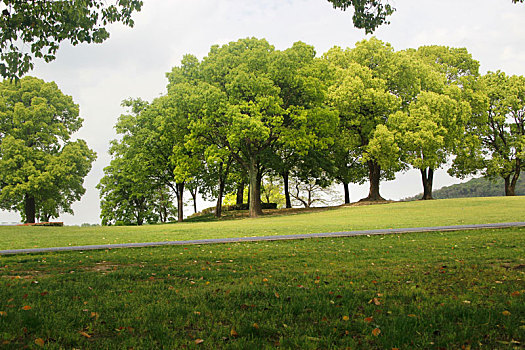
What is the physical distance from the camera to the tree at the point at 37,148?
32.9 m

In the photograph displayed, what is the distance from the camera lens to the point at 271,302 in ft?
18.1

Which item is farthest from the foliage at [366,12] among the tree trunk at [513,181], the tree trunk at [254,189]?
the tree trunk at [513,181]

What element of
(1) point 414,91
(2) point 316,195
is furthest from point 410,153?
(2) point 316,195

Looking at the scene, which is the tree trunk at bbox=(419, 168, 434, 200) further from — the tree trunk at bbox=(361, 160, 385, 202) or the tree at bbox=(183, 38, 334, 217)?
the tree at bbox=(183, 38, 334, 217)

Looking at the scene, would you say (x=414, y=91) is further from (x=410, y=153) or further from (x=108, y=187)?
(x=108, y=187)

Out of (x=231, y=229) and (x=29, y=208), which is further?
(x=29, y=208)

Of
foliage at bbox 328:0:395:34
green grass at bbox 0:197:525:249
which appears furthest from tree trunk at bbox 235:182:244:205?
foliage at bbox 328:0:395:34

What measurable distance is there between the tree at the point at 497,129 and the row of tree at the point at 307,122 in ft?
0.43

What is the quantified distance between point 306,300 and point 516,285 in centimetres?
364

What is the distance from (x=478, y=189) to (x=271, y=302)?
77.1 metres

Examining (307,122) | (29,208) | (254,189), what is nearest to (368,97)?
(307,122)

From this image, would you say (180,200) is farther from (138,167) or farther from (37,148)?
(37,148)

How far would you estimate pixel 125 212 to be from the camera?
4212cm

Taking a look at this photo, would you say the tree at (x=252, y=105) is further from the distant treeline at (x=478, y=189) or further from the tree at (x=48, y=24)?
the distant treeline at (x=478, y=189)
